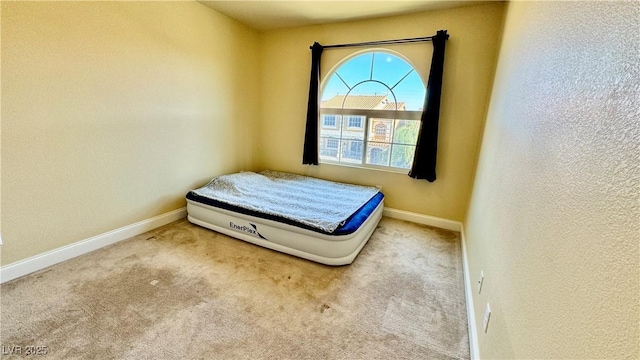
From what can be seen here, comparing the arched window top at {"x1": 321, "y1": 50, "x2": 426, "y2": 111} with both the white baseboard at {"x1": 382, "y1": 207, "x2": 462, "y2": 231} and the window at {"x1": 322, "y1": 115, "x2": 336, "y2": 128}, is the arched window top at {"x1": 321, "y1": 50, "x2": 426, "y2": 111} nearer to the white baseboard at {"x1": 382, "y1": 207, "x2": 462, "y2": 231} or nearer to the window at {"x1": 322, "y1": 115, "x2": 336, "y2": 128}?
the window at {"x1": 322, "y1": 115, "x2": 336, "y2": 128}

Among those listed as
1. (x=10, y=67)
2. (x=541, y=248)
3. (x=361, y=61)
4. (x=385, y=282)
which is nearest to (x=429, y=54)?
(x=361, y=61)

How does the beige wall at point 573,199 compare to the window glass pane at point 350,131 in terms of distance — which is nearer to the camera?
the beige wall at point 573,199

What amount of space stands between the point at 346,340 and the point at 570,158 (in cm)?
137

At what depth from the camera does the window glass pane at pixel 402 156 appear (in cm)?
324

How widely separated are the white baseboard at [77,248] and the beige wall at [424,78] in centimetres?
186

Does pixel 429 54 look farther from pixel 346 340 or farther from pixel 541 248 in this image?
pixel 346 340

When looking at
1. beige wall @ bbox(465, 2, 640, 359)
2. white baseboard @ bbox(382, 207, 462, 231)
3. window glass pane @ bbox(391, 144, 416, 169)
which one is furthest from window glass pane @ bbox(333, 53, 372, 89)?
beige wall @ bbox(465, 2, 640, 359)

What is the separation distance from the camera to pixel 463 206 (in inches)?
119

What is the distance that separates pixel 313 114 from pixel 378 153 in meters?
1.03

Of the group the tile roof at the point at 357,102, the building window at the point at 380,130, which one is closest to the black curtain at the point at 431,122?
the building window at the point at 380,130

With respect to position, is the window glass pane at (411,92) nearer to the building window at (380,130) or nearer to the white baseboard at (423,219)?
the building window at (380,130)

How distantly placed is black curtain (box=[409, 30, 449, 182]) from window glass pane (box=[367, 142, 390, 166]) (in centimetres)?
40

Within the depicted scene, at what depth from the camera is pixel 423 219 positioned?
3.21 metres

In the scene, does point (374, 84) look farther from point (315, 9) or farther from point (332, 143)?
point (315, 9)
